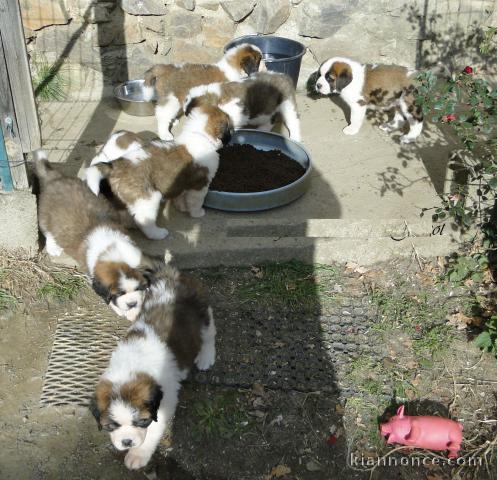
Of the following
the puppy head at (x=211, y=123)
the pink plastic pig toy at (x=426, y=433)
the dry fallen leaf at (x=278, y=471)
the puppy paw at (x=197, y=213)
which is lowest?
the dry fallen leaf at (x=278, y=471)

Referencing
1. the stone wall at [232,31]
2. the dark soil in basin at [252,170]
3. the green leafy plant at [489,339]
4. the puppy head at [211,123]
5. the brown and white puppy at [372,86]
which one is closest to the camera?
the green leafy plant at [489,339]

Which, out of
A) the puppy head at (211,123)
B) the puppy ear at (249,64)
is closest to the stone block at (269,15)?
the puppy ear at (249,64)

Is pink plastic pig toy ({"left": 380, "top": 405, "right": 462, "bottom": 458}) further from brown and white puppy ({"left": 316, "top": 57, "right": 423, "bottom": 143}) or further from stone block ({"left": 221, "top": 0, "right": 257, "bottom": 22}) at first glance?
stone block ({"left": 221, "top": 0, "right": 257, "bottom": 22})

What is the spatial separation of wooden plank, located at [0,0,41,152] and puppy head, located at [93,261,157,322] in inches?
56.2

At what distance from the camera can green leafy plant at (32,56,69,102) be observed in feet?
22.3

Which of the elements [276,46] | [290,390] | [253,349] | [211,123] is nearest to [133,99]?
[276,46]

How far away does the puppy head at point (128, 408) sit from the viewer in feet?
9.13

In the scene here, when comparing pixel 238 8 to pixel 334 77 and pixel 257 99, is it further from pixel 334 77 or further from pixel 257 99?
pixel 257 99

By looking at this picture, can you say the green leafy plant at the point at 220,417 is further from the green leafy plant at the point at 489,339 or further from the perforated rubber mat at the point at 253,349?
the green leafy plant at the point at 489,339

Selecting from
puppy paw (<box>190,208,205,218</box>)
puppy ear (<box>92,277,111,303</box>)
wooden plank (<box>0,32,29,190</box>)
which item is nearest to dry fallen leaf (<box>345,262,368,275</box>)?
puppy paw (<box>190,208,205,218</box>)

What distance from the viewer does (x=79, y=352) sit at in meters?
3.80

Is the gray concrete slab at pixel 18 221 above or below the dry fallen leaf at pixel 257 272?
above

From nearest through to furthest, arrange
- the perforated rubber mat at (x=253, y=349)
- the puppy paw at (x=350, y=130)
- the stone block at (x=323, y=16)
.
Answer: the perforated rubber mat at (x=253, y=349) < the puppy paw at (x=350, y=130) < the stone block at (x=323, y=16)

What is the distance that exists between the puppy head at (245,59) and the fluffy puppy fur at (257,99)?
0.61ft
